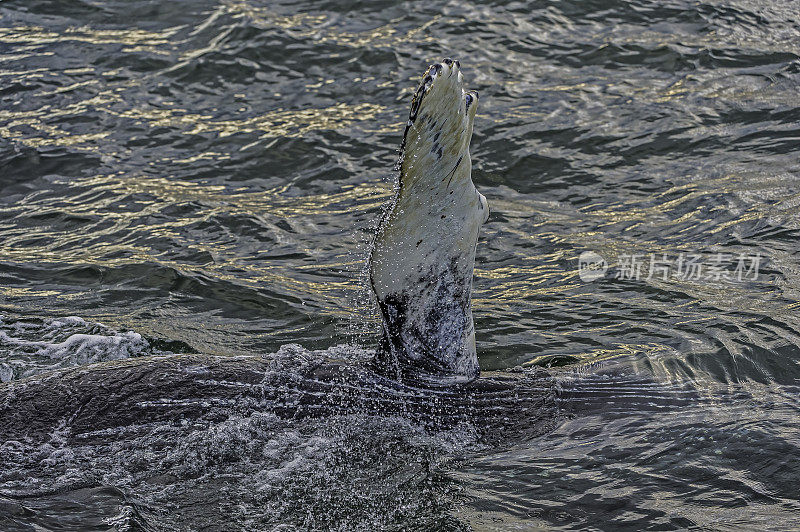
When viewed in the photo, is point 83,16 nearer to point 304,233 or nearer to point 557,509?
point 304,233

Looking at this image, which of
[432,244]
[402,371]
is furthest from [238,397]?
[432,244]

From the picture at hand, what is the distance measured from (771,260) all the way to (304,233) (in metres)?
3.15

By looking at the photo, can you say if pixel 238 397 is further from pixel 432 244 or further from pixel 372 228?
pixel 372 228

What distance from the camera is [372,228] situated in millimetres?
6500

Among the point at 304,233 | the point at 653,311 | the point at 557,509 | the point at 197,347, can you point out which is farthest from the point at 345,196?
the point at 557,509

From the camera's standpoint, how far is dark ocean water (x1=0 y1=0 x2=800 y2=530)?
362cm

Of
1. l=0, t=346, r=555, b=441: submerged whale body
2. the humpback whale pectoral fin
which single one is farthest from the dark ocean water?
the humpback whale pectoral fin

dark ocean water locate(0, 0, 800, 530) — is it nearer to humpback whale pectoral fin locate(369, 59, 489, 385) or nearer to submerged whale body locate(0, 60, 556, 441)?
submerged whale body locate(0, 60, 556, 441)

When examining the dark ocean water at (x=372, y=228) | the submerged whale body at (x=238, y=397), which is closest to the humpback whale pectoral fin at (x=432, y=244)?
the submerged whale body at (x=238, y=397)

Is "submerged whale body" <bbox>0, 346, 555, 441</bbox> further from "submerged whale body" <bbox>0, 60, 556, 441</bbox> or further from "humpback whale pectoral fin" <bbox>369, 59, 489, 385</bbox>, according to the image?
"humpback whale pectoral fin" <bbox>369, 59, 489, 385</bbox>

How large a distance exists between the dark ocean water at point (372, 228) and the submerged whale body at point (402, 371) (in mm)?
90

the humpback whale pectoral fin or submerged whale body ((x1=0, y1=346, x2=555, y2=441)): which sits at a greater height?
the humpback whale pectoral fin

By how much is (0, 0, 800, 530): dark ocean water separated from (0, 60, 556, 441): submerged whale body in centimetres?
9

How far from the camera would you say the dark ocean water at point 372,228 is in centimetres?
362
